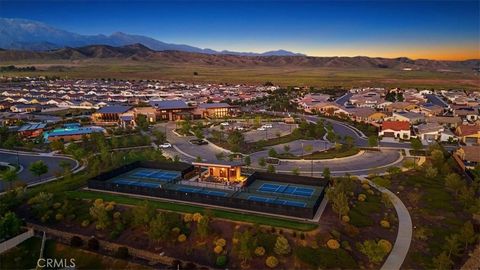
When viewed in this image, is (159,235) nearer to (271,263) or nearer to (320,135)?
(271,263)

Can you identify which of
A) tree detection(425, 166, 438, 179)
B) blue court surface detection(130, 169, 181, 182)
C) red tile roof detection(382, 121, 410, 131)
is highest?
red tile roof detection(382, 121, 410, 131)

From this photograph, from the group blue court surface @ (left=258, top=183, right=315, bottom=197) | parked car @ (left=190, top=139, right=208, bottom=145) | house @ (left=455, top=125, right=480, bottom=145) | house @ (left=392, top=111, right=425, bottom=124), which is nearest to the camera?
blue court surface @ (left=258, top=183, right=315, bottom=197)

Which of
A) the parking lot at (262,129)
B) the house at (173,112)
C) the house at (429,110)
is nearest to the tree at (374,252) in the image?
the parking lot at (262,129)

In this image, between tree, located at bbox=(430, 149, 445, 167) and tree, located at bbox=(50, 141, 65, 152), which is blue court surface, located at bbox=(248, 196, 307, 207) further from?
tree, located at bbox=(50, 141, 65, 152)

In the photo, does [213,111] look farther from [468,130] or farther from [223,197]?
[223,197]

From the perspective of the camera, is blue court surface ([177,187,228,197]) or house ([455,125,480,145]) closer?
blue court surface ([177,187,228,197])

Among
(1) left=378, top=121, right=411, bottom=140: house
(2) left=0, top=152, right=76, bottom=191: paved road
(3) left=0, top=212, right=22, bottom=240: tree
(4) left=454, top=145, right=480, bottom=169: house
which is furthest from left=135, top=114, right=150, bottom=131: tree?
(4) left=454, top=145, right=480, bottom=169: house

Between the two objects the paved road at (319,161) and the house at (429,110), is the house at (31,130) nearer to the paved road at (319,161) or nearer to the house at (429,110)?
the paved road at (319,161)
